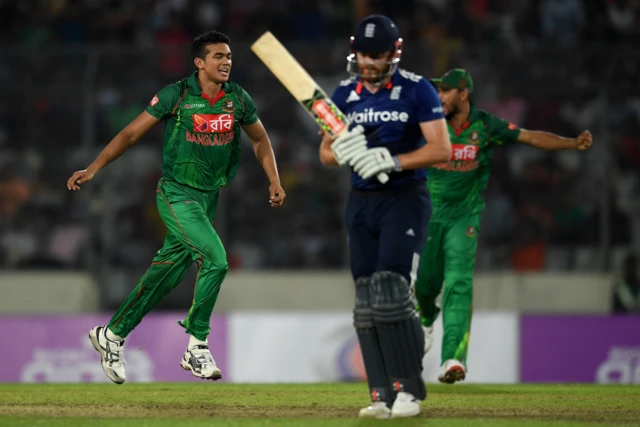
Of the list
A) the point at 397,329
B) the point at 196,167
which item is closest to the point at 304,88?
the point at 397,329

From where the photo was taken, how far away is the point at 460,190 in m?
9.63

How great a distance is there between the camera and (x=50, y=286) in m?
13.9

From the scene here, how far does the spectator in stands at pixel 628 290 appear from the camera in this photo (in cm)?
1338

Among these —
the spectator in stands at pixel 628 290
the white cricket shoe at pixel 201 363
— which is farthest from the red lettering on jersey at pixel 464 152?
the spectator in stands at pixel 628 290

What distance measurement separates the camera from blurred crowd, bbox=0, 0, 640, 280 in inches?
530

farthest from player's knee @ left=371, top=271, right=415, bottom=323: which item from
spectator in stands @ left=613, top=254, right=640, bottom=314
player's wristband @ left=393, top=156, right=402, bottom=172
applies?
spectator in stands @ left=613, top=254, right=640, bottom=314

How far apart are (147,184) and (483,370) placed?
4.63m

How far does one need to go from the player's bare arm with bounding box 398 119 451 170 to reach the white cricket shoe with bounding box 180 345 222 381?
235 centimetres

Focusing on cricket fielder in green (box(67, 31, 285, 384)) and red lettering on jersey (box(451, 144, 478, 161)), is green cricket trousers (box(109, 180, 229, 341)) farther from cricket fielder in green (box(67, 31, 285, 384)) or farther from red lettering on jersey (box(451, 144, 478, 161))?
red lettering on jersey (box(451, 144, 478, 161))

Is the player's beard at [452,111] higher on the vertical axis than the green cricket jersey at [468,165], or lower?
higher

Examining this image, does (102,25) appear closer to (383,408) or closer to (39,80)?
(39,80)

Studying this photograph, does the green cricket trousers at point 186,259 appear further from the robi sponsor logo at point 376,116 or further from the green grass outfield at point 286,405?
the robi sponsor logo at point 376,116

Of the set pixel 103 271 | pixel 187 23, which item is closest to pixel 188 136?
pixel 103 271

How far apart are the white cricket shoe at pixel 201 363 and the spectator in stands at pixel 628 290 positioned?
680 centimetres
